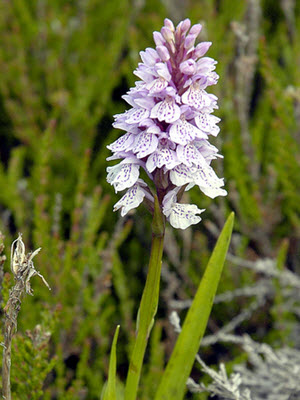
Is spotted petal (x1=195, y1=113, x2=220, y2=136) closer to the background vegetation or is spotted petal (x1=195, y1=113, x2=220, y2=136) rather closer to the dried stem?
the dried stem

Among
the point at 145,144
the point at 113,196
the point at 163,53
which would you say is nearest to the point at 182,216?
the point at 145,144

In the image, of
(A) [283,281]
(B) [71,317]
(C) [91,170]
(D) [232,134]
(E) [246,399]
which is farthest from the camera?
(C) [91,170]

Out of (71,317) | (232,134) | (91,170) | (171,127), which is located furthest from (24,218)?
(171,127)

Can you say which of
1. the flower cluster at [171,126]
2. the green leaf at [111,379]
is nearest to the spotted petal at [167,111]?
the flower cluster at [171,126]

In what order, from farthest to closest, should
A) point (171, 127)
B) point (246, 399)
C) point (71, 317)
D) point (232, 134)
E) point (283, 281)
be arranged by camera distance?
point (232, 134) → point (283, 281) → point (71, 317) → point (246, 399) → point (171, 127)

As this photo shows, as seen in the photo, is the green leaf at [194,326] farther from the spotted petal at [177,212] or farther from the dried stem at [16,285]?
the dried stem at [16,285]

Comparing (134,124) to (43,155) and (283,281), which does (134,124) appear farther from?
(283,281)

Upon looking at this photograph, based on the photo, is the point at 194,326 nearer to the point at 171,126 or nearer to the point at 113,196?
the point at 171,126

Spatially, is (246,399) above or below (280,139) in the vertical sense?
below
